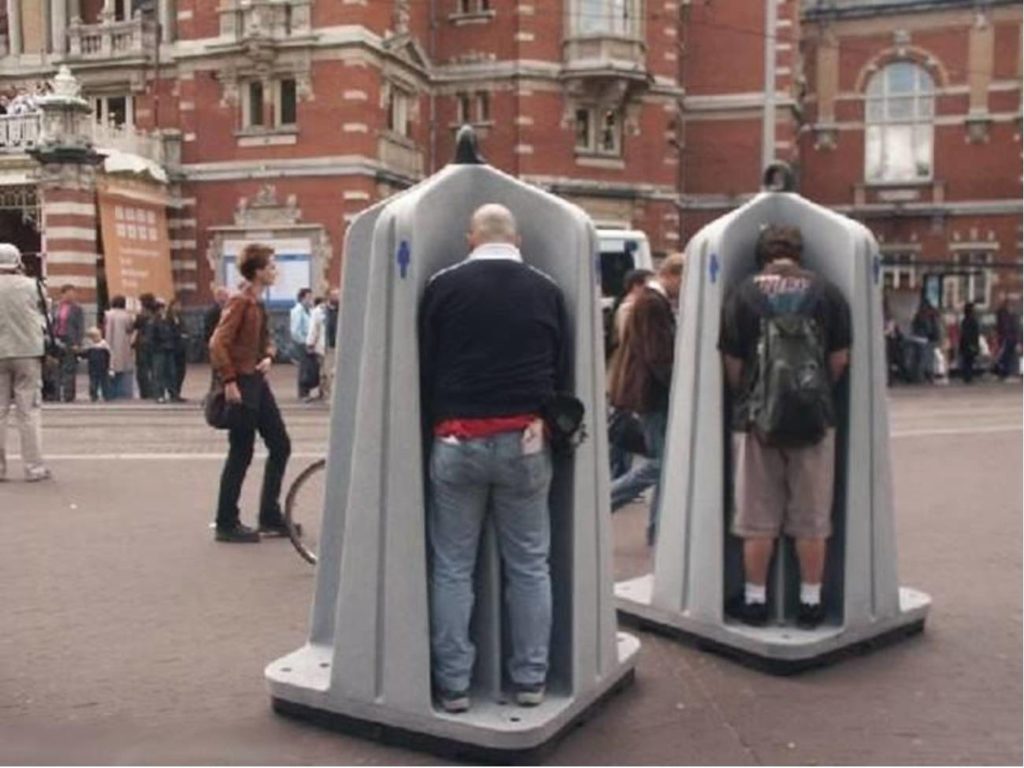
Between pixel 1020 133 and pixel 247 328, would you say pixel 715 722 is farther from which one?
pixel 1020 133

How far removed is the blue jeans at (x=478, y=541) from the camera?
3947 mm

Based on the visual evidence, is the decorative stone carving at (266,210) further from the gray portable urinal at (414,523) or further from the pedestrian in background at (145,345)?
the gray portable urinal at (414,523)

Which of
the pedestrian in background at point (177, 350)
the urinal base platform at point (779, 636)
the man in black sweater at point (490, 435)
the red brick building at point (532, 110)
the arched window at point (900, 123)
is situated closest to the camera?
the man in black sweater at point (490, 435)

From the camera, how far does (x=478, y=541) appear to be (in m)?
4.14

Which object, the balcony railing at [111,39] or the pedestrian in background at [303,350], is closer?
the pedestrian in background at [303,350]

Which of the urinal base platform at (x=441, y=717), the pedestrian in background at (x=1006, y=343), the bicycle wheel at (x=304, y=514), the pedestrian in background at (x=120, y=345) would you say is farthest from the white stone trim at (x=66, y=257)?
the urinal base platform at (x=441, y=717)

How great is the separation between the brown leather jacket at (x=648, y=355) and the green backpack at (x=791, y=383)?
2196 mm

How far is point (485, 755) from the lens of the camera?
3.93 m

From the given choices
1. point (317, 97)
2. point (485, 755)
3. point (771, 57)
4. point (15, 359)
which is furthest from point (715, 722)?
point (317, 97)

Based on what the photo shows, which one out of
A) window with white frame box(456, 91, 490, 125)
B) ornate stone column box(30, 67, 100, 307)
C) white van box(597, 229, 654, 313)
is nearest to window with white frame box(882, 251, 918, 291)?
white van box(597, 229, 654, 313)

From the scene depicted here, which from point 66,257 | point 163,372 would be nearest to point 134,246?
point 66,257

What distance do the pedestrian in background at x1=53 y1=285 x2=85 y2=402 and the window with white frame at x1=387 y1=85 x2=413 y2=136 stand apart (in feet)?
46.6

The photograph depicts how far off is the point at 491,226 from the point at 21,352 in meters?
6.57

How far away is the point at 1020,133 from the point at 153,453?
34.2m
